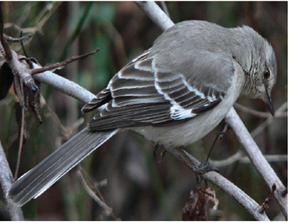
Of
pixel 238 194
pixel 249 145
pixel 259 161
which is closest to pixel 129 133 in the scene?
pixel 249 145

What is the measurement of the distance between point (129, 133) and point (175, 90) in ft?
7.08

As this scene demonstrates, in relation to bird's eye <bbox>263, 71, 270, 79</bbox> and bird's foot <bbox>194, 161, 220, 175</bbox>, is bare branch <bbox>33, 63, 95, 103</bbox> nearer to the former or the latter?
bird's foot <bbox>194, 161, 220, 175</bbox>

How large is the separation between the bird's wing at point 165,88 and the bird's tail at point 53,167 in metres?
0.11

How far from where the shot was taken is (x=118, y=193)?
19.9ft

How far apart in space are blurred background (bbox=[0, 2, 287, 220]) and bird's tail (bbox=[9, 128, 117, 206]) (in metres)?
1.29

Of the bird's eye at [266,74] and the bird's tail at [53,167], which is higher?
the bird's tail at [53,167]

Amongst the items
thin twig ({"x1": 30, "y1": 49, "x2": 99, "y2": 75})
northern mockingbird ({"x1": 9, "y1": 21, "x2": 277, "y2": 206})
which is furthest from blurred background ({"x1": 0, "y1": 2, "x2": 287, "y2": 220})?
thin twig ({"x1": 30, "y1": 49, "x2": 99, "y2": 75})

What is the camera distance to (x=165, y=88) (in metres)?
3.47

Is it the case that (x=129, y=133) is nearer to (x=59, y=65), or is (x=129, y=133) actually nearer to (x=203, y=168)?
(x=203, y=168)

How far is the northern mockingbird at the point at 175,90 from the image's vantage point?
10.6 feet

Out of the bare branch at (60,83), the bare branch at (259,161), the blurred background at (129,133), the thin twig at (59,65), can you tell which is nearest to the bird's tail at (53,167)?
the bare branch at (60,83)

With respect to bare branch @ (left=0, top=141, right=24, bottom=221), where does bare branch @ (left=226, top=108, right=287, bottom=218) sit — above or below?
below

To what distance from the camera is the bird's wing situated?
3324mm

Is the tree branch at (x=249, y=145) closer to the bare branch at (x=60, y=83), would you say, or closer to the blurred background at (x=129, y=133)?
the bare branch at (x=60, y=83)
